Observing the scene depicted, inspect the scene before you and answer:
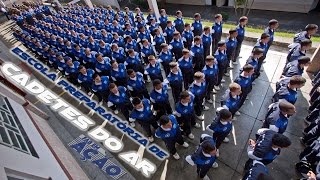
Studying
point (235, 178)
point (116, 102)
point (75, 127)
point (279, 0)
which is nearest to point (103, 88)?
point (116, 102)

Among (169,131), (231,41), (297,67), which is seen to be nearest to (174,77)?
(169,131)

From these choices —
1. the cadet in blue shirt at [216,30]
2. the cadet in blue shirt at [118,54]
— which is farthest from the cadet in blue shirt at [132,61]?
the cadet in blue shirt at [216,30]

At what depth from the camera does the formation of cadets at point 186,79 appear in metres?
A: 4.29

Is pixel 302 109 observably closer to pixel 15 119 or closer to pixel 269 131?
pixel 269 131

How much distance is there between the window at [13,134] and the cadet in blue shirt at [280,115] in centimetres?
432

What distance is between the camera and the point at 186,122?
548 centimetres

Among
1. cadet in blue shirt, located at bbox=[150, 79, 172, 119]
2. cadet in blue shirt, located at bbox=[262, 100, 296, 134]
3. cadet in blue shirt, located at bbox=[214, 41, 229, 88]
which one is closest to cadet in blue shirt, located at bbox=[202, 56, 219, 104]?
cadet in blue shirt, located at bbox=[214, 41, 229, 88]

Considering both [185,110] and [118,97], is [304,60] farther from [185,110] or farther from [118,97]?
[118,97]

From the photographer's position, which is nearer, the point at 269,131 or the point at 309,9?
the point at 269,131

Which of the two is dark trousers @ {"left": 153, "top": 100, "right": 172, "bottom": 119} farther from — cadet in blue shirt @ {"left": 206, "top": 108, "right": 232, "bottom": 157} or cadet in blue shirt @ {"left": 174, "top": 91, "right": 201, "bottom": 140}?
A: cadet in blue shirt @ {"left": 206, "top": 108, "right": 232, "bottom": 157}

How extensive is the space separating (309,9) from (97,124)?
17013mm

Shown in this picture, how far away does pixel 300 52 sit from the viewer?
574 cm

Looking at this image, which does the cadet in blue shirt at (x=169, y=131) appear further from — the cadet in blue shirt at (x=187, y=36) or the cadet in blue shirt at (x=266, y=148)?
the cadet in blue shirt at (x=187, y=36)

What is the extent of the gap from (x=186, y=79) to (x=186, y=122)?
6.17 feet
